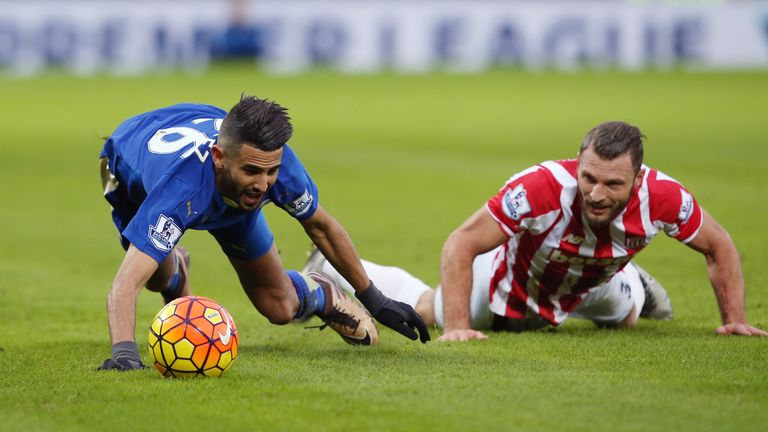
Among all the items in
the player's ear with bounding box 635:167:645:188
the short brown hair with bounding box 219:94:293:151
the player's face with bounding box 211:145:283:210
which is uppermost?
the short brown hair with bounding box 219:94:293:151

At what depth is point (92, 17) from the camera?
38188 millimetres

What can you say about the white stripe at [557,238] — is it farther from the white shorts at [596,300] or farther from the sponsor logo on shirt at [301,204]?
the sponsor logo on shirt at [301,204]

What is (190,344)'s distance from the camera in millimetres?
6285

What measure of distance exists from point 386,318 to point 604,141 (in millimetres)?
1576

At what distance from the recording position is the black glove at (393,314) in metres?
7.20

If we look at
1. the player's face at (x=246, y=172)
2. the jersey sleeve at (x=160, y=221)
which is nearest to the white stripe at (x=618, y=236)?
the player's face at (x=246, y=172)

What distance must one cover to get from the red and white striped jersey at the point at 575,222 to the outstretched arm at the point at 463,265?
9cm

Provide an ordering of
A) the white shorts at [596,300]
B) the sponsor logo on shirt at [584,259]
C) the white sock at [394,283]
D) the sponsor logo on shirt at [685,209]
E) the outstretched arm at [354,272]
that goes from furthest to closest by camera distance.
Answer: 1. the white sock at [394,283]
2. the white shorts at [596,300]
3. the sponsor logo on shirt at [584,259]
4. the sponsor logo on shirt at [685,209]
5. the outstretched arm at [354,272]

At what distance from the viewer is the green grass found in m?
5.63

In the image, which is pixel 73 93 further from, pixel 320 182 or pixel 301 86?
pixel 320 182

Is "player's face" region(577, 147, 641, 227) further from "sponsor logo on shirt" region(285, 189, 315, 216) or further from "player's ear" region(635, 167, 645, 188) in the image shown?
"sponsor logo on shirt" region(285, 189, 315, 216)

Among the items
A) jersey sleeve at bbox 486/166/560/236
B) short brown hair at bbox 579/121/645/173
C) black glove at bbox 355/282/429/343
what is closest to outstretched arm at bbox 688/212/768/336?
short brown hair at bbox 579/121/645/173

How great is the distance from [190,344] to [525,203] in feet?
7.55

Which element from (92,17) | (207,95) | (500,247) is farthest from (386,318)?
(92,17)
